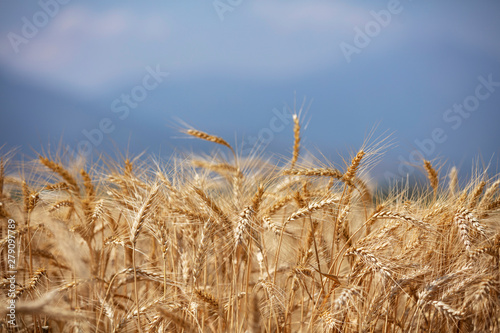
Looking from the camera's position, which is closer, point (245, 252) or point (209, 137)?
point (245, 252)

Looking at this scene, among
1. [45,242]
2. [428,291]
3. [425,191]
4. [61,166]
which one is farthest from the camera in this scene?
[425,191]

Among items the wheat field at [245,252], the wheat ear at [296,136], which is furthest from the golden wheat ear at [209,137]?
the wheat ear at [296,136]

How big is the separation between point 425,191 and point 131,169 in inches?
88.9

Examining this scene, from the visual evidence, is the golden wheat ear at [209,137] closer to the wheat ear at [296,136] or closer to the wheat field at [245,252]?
the wheat field at [245,252]

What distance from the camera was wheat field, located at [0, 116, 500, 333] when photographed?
1720 mm

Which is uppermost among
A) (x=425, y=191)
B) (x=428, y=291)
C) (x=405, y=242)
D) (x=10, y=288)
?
(x=10, y=288)

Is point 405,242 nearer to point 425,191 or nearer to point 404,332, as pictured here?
point 404,332

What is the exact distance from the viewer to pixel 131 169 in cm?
268

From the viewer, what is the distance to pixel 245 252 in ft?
6.95

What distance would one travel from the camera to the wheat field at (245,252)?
1720 mm

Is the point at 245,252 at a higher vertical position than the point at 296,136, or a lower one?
lower

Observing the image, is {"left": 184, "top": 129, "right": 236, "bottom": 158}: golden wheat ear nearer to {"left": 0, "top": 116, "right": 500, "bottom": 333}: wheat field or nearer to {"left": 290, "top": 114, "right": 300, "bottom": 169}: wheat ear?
{"left": 0, "top": 116, "right": 500, "bottom": 333}: wheat field

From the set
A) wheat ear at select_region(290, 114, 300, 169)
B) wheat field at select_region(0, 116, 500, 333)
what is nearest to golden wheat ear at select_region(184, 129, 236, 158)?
wheat field at select_region(0, 116, 500, 333)

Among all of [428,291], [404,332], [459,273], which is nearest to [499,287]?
[459,273]
